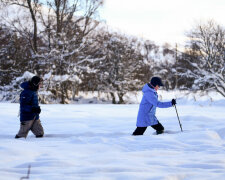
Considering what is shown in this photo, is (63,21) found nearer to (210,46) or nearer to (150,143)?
(210,46)

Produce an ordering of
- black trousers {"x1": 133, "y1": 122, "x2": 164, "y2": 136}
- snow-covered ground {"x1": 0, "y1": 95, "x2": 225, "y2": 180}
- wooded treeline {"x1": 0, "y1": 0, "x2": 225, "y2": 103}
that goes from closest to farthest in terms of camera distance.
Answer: snow-covered ground {"x1": 0, "y1": 95, "x2": 225, "y2": 180}
black trousers {"x1": 133, "y1": 122, "x2": 164, "y2": 136}
wooded treeline {"x1": 0, "y1": 0, "x2": 225, "y2": 103}

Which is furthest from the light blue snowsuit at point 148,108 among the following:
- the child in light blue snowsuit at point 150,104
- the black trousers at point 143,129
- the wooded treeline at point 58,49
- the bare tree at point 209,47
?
the bare tree at point 209,47

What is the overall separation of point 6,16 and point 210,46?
14.0 meters

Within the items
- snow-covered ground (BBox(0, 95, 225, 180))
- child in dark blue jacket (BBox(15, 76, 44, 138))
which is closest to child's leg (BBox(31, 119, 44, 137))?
child in dark blue jacket (BBox(15, 76, 44, 138))

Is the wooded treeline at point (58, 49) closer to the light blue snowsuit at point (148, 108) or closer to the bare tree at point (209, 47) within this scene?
the bare tree at point (209, 47)

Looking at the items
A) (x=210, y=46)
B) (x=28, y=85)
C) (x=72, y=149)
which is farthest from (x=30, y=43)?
(x=72, y=149)

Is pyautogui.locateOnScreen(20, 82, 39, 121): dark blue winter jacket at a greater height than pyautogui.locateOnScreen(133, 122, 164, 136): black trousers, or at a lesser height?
greater

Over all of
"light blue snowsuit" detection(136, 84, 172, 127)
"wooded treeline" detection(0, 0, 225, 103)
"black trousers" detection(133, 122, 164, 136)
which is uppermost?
"wooded treeline" detection(0, 0, 225, 103)

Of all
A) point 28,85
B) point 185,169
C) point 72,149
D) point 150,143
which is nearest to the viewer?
point 185,169

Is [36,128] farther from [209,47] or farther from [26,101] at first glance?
[209,47]

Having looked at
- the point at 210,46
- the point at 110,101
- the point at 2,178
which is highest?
the point at 210,46

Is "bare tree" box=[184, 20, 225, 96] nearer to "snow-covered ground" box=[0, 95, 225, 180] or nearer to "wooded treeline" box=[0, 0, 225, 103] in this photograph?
"wooded treeline" box=[0, 0, 225, 103]

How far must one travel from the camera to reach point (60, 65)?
781 inches

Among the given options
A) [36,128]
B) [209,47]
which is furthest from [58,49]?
[36,128]
